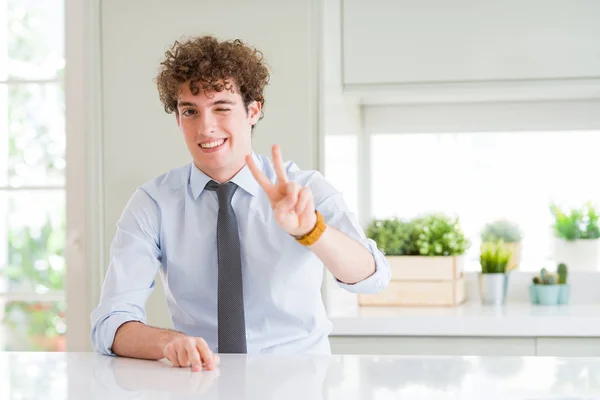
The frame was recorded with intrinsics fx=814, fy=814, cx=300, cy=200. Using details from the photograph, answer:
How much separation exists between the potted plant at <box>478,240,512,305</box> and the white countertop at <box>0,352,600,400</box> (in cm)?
160

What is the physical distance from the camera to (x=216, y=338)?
1844mm

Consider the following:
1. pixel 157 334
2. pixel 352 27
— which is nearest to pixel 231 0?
pixel 352 27

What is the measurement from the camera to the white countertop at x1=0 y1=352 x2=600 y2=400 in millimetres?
1196

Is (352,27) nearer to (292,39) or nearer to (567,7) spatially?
(292,39)

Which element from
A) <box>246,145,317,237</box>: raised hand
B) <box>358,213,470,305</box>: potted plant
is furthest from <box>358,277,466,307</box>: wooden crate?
<box>246,145,317,237</box>: raised hand

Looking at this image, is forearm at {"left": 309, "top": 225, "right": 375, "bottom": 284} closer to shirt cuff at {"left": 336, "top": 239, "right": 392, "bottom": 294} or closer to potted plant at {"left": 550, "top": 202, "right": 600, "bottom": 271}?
shirt cuff at {"left": 336, "top": 239, "right": 392, "bottom": 294}

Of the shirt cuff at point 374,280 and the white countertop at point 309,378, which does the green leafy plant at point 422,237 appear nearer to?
the shirt cuff at point 374,280

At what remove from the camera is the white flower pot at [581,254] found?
10.8 ft

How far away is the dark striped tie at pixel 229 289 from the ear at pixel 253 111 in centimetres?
26

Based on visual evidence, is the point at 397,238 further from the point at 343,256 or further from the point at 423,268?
the point at 343,256

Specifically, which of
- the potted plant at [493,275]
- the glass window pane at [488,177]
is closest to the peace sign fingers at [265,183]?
the potted plant at [493,275]

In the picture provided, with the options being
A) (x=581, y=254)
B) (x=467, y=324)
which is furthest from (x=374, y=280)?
(x=581, y=254)

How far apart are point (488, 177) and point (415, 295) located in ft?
2.73

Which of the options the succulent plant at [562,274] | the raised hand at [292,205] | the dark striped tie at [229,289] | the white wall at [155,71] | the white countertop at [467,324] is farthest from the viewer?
the succulent plant at [562,274]
